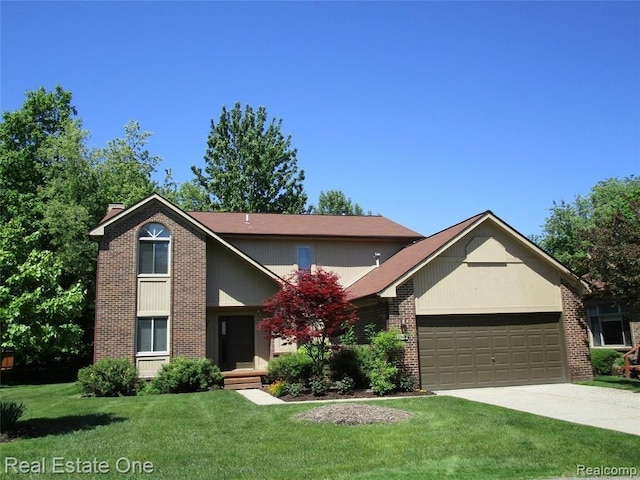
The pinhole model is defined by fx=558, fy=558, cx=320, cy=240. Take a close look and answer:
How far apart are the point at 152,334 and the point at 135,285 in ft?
6.21

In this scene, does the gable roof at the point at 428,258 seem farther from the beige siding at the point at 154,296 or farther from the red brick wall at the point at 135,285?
the beige siding at the point at 154,296

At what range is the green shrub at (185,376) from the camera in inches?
735

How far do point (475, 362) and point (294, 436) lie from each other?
10314 millimetres

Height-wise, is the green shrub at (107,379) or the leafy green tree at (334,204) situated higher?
the leafy green tree at (334,204)

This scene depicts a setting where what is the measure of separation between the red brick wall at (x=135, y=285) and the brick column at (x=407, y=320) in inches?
285

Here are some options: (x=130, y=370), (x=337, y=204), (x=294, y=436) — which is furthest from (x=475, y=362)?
(x=337, y=204)

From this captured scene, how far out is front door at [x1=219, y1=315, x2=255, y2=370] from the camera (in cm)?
2278

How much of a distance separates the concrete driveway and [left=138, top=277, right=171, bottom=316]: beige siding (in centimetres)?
1022

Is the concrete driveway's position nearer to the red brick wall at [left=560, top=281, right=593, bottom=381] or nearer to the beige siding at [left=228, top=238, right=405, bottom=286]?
the red brick wall at [left=560, top=281, right=593, bottom=381]

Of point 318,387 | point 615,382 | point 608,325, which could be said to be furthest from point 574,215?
point 318,387

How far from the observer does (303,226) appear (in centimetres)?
2697

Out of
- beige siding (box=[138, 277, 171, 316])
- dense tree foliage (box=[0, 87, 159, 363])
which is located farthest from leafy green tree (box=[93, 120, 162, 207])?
beige siding (box=[138, 277, 171, 316])

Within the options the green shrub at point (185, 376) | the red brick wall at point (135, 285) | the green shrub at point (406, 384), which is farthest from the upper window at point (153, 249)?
the green shrub at point (406, 384)

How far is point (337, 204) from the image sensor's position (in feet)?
208
